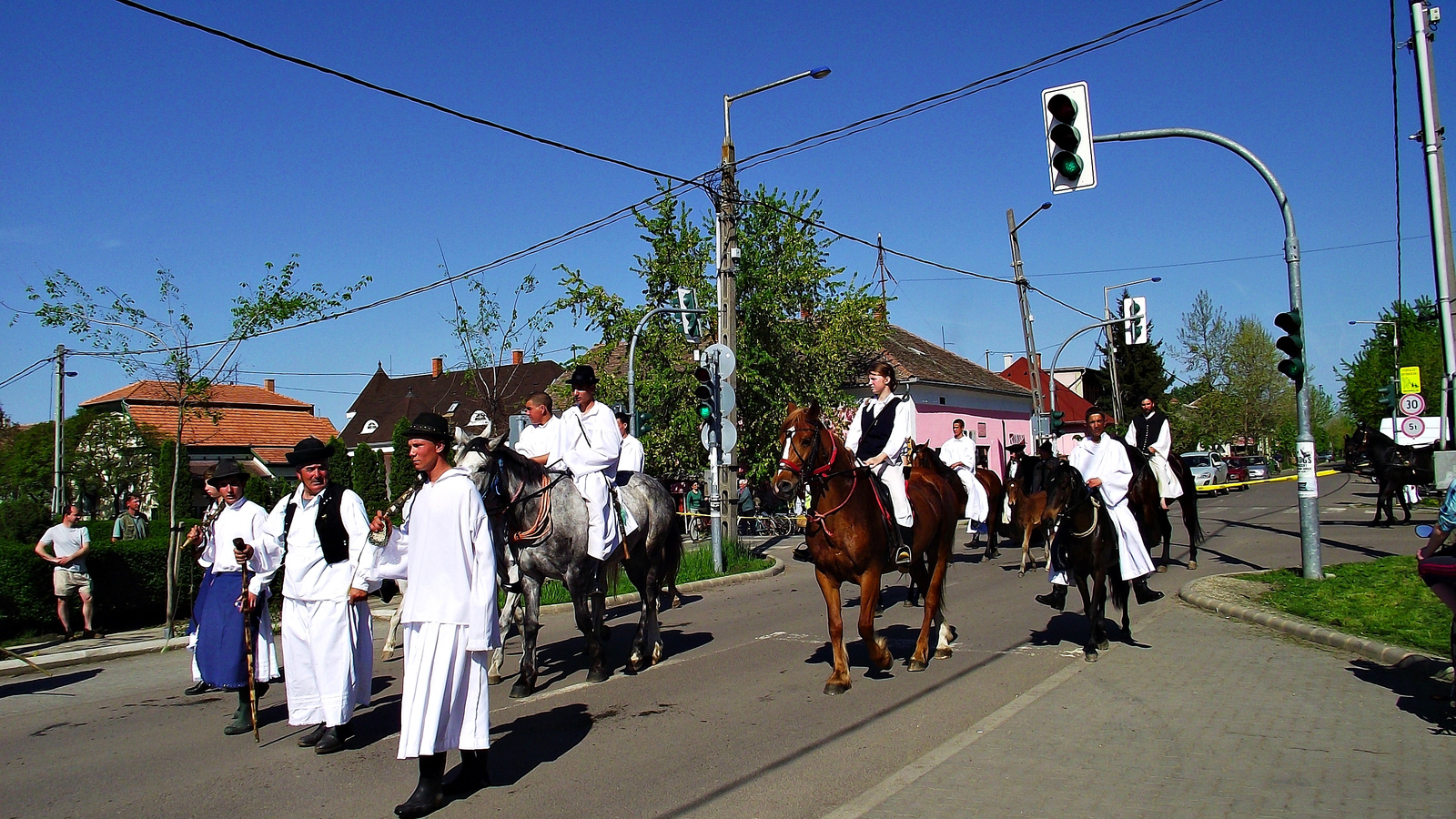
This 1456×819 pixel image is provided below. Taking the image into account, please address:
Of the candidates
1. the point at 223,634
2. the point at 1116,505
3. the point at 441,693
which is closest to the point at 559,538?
the point at 223,634

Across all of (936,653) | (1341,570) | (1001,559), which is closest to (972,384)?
(1001,559)

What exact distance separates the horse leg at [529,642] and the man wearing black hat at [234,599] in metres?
2.00

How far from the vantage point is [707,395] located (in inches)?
692

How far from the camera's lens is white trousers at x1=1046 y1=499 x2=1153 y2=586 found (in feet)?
31.6

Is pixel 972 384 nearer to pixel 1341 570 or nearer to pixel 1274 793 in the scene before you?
pixel 1341 570

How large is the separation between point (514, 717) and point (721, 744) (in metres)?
1.89

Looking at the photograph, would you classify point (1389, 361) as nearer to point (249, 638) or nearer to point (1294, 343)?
point (1294, 343)

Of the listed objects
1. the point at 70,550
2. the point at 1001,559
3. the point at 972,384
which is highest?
the point at 972,384

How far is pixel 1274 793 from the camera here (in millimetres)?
5422

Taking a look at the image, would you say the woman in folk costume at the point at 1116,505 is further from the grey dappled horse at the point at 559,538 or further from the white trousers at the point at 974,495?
the white trousers at the point at 974,495

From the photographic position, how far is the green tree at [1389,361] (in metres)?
64.5

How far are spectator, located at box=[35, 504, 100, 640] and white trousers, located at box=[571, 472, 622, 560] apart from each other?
9.11m

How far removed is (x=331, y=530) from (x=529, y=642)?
7.50 feet

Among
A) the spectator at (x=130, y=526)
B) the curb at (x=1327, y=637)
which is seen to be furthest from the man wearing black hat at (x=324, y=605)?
the spectator at (x=130, y=526)
